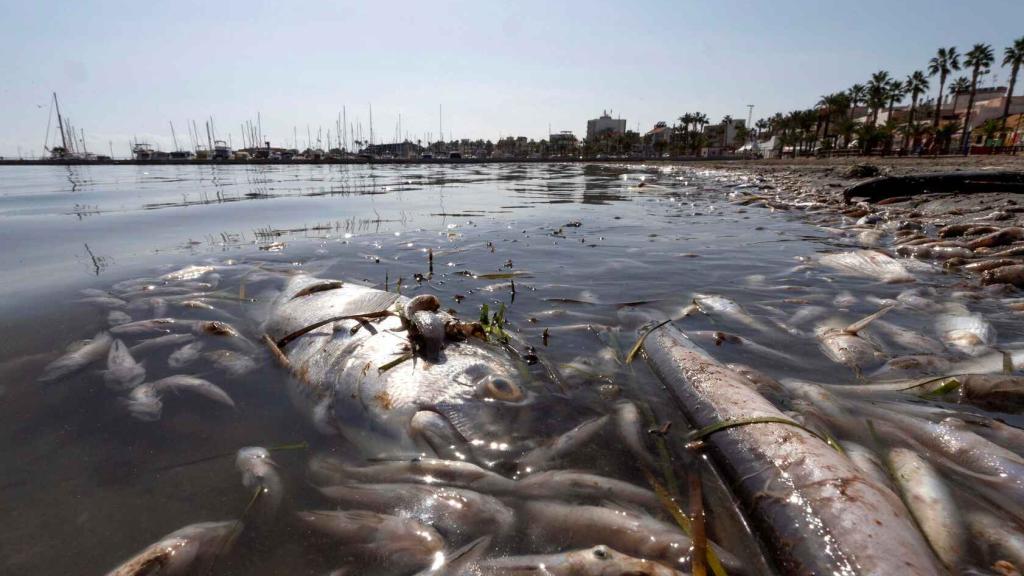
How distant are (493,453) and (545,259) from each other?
5.03 metres

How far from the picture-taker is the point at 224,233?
9859mm

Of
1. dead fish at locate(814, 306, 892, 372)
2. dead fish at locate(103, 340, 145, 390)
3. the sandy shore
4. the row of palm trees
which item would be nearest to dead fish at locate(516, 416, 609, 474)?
dead fish at locate(814, 306, 892, 372)

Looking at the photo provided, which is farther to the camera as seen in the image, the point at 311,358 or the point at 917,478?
the point at 311,358

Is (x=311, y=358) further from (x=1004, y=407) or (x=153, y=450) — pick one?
(x=1004, y=407)

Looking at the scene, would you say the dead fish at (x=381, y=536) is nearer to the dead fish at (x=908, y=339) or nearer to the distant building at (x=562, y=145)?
the dead fish at (x=908, y=339)

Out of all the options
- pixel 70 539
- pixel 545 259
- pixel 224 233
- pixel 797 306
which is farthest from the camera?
pixel 224 233

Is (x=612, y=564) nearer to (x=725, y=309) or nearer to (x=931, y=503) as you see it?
(x=931, y=503)

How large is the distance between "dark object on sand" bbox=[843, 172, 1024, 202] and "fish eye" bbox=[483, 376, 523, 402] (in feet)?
48.3

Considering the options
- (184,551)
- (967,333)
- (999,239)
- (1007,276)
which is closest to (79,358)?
(184,551)

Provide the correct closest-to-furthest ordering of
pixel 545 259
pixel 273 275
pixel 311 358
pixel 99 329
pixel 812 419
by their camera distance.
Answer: pixel 812 419 → pixel 311 358 → pixel 99 329 → pixel 273 275 → pixel 545 259

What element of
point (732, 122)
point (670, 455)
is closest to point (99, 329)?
point (670, 455)

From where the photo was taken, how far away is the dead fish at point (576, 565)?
1.69 m

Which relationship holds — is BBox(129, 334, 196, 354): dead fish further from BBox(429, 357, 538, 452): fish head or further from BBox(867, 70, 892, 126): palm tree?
BBox(867, 70, 892, 126): palm tree

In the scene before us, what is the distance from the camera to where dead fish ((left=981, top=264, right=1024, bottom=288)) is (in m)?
5.29
